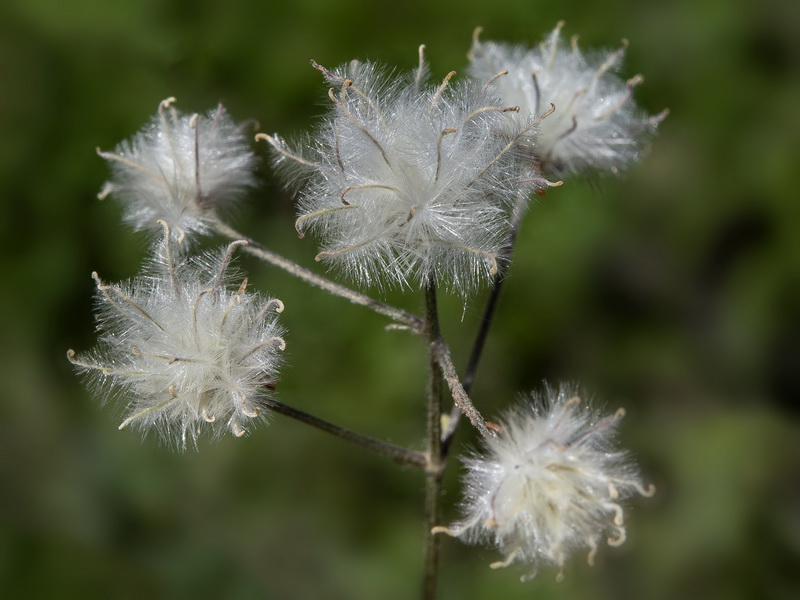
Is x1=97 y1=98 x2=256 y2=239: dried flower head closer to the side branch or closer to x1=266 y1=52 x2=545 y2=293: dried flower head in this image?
x1=266 y1=52 x2=545 y2=293: dried flower head

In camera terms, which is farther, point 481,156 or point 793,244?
point 793,244

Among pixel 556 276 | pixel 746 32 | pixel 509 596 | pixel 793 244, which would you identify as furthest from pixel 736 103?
pixel 509 596

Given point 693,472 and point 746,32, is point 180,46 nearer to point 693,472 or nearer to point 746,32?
point 746,32

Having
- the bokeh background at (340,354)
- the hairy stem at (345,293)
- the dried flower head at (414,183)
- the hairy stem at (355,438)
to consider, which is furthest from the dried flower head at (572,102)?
the bokeh background at (340,354)

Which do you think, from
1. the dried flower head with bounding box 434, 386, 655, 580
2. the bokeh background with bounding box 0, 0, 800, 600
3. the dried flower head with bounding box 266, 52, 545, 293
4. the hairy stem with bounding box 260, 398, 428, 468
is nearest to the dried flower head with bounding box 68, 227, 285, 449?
the hairy stem with bounding box 260, 398, 428, 468

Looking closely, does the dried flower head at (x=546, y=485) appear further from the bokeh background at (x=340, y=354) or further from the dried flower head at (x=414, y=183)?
the bokeh background at (x=340, y=354)

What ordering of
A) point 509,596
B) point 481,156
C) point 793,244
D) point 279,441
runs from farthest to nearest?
1. point 793,244
2. point 279,441
3. point 509,596
4. point 481,156
